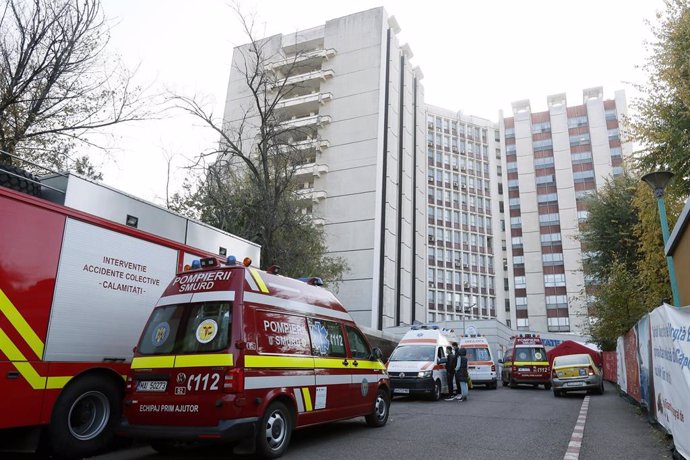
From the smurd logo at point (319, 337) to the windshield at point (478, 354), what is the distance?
55.2 ft

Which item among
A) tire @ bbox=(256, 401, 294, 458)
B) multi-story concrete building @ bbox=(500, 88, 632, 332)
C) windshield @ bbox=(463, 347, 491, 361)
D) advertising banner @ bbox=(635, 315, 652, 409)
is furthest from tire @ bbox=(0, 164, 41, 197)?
multi-story concrete building @ bbox=(500, 88, 632, 332)

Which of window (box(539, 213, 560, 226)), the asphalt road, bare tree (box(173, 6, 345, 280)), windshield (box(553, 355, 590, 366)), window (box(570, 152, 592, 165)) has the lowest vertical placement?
the asphalt road

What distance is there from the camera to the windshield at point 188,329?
596 cm

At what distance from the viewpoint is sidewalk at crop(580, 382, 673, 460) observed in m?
6.89

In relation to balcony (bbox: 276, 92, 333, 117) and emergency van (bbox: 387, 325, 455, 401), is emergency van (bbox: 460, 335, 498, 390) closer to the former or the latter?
emergency van (bbox: 387, 325, 455, 401)

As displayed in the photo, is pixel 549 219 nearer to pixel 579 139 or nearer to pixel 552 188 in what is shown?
pixel 552 188

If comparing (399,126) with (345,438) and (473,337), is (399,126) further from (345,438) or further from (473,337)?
(345,438)

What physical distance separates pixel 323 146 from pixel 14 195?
133 feet

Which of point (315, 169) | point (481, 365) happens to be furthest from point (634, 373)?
point (315, 169)

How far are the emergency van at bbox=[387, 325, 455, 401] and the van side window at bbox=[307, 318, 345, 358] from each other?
7189 millimetres

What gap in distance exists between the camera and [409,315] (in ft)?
154

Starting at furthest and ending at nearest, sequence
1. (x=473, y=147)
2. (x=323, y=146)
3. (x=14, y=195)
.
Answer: (x=473, y=147) < (x=323, y=146) < (x=14, y=195)

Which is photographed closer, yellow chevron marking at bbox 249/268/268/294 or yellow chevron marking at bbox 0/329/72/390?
yellow chevron marking at bbox 0/329/72/390

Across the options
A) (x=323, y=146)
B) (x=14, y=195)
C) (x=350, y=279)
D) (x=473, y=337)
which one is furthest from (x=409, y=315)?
(x=14, y=195)
